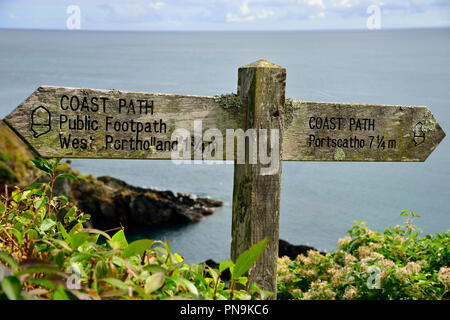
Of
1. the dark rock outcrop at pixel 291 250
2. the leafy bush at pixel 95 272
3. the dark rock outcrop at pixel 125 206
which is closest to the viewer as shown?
the leafy bush at pixel 95 272

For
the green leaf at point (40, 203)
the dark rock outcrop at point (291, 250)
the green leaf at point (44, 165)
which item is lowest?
the dark rock outcrop at point (291, 250)

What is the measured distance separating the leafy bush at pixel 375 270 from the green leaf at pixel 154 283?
2391mm

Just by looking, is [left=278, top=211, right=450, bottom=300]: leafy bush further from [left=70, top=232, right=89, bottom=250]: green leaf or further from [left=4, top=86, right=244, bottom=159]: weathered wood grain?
[left=70, top=232, right=89, bottom=250]: green leaf

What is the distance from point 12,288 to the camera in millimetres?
933

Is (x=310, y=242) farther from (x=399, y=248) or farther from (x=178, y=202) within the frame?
(x=399, y=248)

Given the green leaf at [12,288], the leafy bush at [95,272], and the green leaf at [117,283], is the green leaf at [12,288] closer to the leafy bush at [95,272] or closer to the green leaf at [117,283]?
the leafy bush at [95,272]

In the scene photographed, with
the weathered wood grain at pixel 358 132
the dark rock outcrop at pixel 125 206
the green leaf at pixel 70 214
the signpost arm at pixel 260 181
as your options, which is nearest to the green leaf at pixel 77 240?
the green leaf at pixel 70 214

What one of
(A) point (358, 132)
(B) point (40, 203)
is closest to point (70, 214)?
(B) point (40, 203)

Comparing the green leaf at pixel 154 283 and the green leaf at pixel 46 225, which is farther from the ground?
the green leaf at pixel 46 225

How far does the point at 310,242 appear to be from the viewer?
9.38m

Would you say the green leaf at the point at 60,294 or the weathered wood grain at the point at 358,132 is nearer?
the green leaf at the point at 60,294

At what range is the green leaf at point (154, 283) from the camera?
3.58 feet

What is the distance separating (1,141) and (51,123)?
7888mm

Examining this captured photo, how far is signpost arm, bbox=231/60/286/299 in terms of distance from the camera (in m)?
2.33
